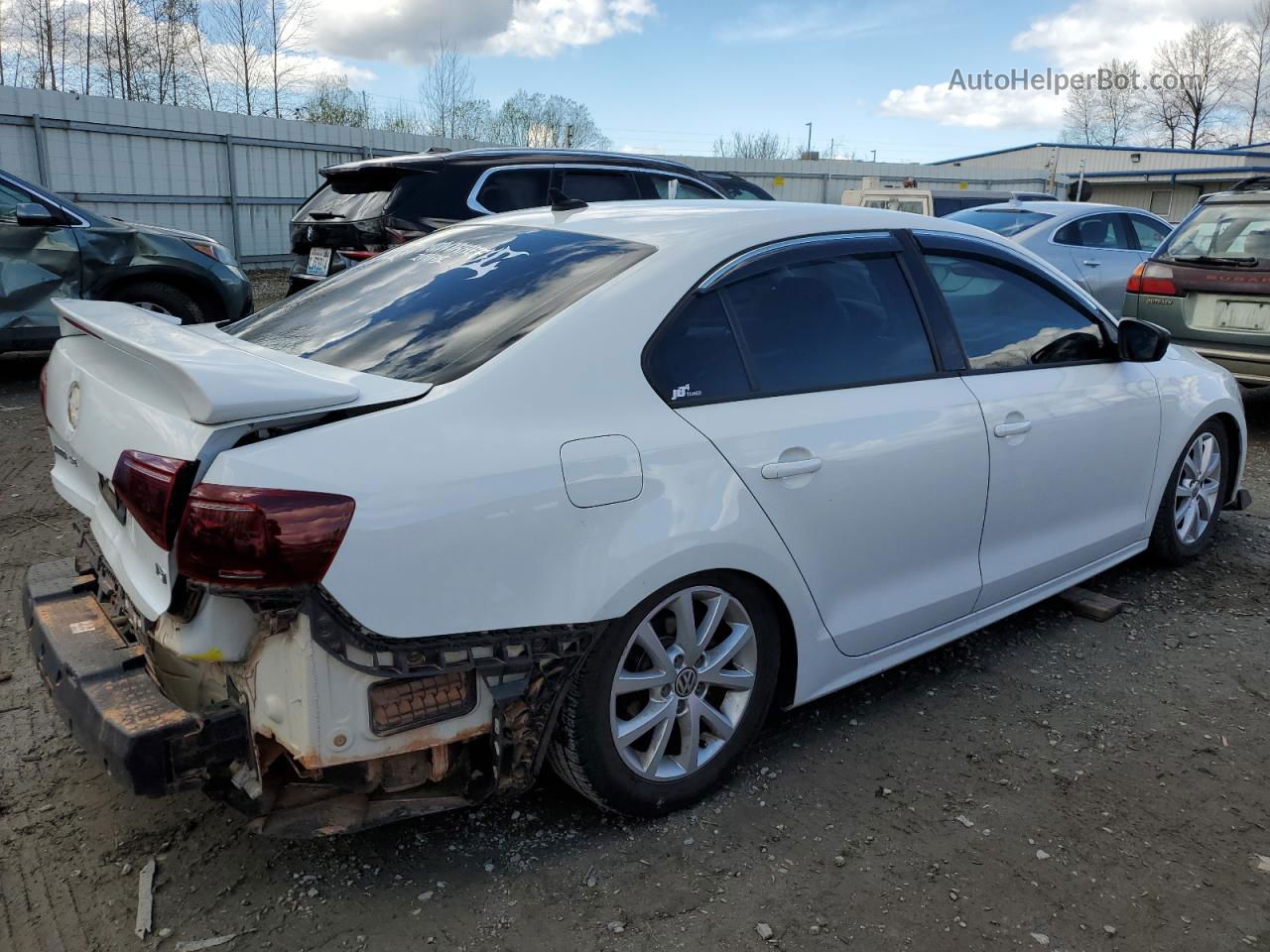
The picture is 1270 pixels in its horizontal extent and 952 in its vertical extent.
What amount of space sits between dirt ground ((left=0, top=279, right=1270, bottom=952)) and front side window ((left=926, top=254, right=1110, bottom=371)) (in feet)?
3.88

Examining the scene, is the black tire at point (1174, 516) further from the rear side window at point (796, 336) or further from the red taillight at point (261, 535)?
the red taillight at point (261, 535)

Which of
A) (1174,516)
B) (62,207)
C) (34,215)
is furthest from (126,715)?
(62,207)

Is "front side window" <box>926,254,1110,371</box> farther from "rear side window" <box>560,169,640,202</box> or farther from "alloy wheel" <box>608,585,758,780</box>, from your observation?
"rear side window" <box>560,169,640,202</box>

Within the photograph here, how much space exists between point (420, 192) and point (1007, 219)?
6.28 meters

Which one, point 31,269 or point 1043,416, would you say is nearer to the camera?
Answer: point 1043,416

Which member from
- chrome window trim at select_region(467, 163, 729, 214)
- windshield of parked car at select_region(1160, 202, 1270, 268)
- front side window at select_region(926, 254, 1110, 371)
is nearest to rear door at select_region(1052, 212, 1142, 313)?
windshield of parked car at select_region(1160, 202, 1270, 268)

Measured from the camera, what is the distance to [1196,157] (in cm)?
3947

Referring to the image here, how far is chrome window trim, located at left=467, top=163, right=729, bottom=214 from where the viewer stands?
7195 mm

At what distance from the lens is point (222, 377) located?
215 cm

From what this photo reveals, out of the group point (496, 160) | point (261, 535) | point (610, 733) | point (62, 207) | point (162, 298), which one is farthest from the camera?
point (162, 298)

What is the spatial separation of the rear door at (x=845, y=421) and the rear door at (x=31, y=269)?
6.43 m

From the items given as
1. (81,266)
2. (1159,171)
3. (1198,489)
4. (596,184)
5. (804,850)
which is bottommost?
(804,850)

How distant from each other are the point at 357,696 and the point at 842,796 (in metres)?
1.47

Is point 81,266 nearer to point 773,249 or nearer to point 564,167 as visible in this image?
point 564,167
